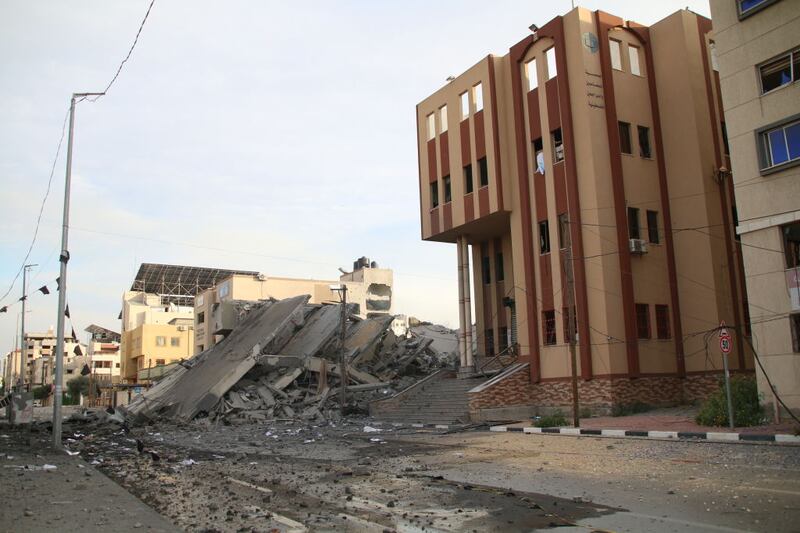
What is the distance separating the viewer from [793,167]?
58.0 ft

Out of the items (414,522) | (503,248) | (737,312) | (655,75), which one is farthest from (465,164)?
(414,522)

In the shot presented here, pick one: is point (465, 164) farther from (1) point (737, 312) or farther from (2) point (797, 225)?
(2) point (797, 225)

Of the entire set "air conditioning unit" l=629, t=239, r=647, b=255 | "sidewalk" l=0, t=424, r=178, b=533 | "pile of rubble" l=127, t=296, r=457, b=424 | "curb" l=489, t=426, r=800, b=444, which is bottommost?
"curb" l=489, t=426, r=800, b=444

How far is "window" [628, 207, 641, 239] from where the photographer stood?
26.6 m

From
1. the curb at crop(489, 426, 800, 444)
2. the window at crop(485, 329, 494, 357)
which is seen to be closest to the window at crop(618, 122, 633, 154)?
the window at crop(485, 329, 494, 357)

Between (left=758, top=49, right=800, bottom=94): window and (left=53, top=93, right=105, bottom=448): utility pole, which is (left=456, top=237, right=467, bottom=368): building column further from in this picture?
(left=53, top=93, right=105, bottom=448): utility pole

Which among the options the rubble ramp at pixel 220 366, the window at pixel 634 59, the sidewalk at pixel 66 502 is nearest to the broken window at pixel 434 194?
the rubble ramp at pixel 220 366

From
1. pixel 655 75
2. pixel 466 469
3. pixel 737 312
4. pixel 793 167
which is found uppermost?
pixel 655 75

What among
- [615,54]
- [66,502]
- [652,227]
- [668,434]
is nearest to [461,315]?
[652,227]

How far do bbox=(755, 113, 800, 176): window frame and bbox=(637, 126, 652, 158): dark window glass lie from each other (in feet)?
29.9

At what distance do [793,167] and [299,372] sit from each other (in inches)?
946

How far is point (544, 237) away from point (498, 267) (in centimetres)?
602

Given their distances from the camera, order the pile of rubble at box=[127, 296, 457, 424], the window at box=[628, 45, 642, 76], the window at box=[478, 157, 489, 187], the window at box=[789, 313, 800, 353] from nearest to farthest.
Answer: the window at box=[789, 313, 800, 353] → the window at box=[628, 45, 642, 76] → the window at box=[478, 157, 489, 187] → the pile of rubble at box=[127, 296, 457, 424]

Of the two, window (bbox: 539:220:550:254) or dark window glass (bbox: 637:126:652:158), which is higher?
dark window glass (bbox: 637:126:652:158)
